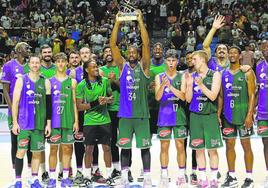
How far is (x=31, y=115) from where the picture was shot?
7.44 metres

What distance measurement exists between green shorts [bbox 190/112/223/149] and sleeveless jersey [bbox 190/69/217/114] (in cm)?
7

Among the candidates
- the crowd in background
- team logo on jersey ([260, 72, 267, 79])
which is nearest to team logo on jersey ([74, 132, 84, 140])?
team logo on jersey ([260, 72, 267, 79])

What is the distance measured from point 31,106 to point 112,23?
11.9m

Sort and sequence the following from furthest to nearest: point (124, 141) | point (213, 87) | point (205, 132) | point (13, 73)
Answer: point (13, 73) < point (124, 141) < point (205, 132) < point (213, 87)

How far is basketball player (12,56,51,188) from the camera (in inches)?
291

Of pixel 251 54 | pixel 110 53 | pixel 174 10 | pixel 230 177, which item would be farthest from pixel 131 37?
pixel 230 177

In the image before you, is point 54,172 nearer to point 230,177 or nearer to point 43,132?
point 43,132

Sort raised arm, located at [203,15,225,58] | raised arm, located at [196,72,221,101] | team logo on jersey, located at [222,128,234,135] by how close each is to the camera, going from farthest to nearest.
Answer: raised arm, located at [203,15,225,58] → team logo on jersey, located at [222,128,234,135] → raised arm, located at [196,72,221,101]

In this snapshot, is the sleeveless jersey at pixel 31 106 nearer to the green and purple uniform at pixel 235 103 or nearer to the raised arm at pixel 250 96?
the green and purple uniform at pixel 235 103

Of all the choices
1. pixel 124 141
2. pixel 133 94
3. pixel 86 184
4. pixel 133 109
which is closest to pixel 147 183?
pixel 124 141

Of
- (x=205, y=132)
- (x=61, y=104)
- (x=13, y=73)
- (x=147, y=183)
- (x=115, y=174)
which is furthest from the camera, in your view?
(x=115, y=174)

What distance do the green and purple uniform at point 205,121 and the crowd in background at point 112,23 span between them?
30.8 ft

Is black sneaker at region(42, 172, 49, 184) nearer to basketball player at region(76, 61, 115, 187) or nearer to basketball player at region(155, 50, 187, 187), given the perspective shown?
basketball player at region(76, 61, 115, 187)

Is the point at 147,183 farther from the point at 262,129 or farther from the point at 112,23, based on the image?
the point at 112,23
